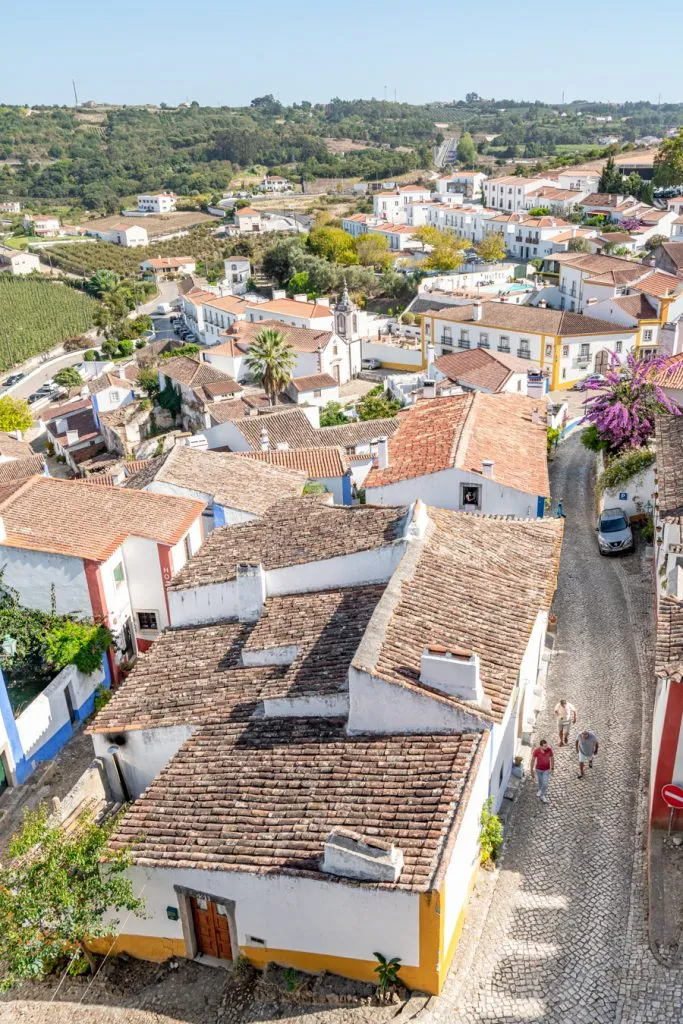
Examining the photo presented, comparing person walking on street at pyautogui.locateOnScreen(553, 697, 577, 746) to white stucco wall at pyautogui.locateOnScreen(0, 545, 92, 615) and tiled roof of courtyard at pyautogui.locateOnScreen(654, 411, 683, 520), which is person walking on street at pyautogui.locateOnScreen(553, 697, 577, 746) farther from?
white stucco wall at pyautogui.locateOnScreen(0, 545, 92, 615)

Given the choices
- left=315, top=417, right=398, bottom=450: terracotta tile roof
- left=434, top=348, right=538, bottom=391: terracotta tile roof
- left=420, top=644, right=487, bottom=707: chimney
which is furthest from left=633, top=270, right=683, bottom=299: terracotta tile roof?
left=420, top=644, right=487, bottom=707: chimney

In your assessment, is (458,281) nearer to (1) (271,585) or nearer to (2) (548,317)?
(2) (548,317)

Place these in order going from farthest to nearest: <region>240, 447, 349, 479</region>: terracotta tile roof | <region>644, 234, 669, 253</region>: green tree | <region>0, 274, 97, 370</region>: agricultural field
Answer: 1. <region>0, 274, 97, 370</region>: agricultural field
2. <region>644, 234, 669, 253</region>: green tree
3. <region>240, 447, 349, 479</region>: terracotta tile roof

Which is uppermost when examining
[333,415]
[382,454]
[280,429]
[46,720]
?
[382,454]

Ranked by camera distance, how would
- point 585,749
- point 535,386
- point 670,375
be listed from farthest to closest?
point 535,386 < point 670,375 < point 585,749

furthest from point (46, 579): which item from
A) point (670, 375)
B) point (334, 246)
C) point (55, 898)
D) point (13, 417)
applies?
point (334, 246)

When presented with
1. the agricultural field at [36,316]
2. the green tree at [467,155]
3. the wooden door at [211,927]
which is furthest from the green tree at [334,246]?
the green tree at [467,155]

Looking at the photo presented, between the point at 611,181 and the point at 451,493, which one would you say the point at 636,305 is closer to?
the point at 451,493

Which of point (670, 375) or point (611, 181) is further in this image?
point (611, 181)
